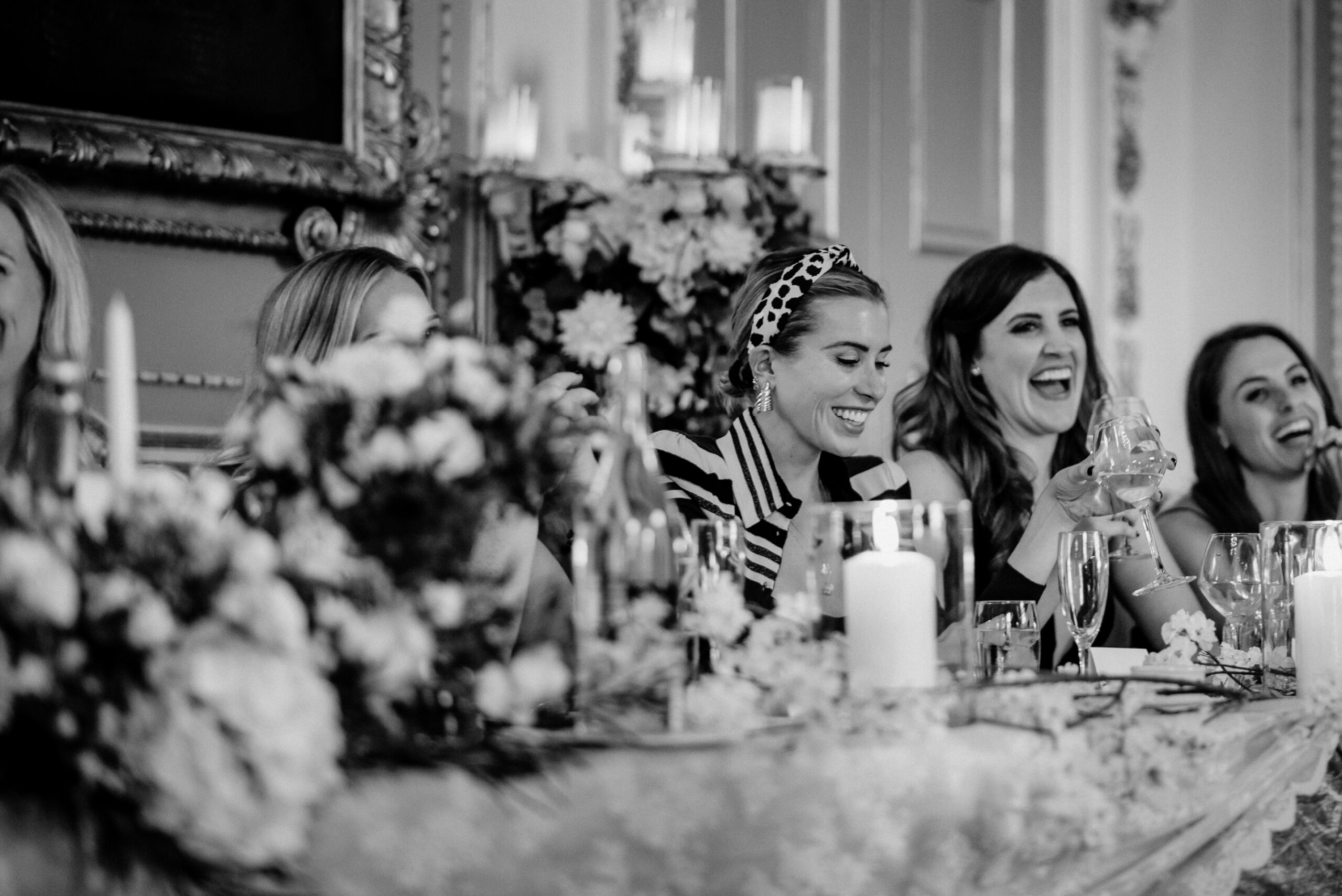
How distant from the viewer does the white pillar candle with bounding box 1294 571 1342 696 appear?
164 centimetres

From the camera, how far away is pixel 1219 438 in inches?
131

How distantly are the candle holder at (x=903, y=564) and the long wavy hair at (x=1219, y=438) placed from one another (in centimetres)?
199

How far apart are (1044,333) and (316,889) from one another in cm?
222

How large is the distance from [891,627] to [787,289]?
1391mm

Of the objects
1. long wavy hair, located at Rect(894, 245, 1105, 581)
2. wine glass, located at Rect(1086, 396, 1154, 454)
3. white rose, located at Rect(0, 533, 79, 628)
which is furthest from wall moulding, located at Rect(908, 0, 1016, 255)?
white rose, located at Rect(0, 533, 79, 628)

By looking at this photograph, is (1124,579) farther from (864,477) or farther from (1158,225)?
(1158,225)

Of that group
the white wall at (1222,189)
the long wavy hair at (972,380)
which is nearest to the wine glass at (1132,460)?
the long wavy hair at (972,380)

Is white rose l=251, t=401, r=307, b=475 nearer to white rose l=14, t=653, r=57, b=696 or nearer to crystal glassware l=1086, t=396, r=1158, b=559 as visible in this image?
white rose l=14, t=653, r=57, b=696

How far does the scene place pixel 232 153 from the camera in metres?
3.38

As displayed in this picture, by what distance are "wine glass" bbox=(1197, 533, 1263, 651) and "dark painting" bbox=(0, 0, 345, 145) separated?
230 cm

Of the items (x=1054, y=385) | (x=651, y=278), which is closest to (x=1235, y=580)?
(x=1054, y=385)

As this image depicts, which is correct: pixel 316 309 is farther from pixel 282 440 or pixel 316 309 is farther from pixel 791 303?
pixel 282 440

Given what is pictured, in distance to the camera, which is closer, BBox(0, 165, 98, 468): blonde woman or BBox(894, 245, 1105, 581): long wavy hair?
BBox(0, 165, 98, 468): blonde woman

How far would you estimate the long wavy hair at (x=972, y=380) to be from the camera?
2.97 meters
